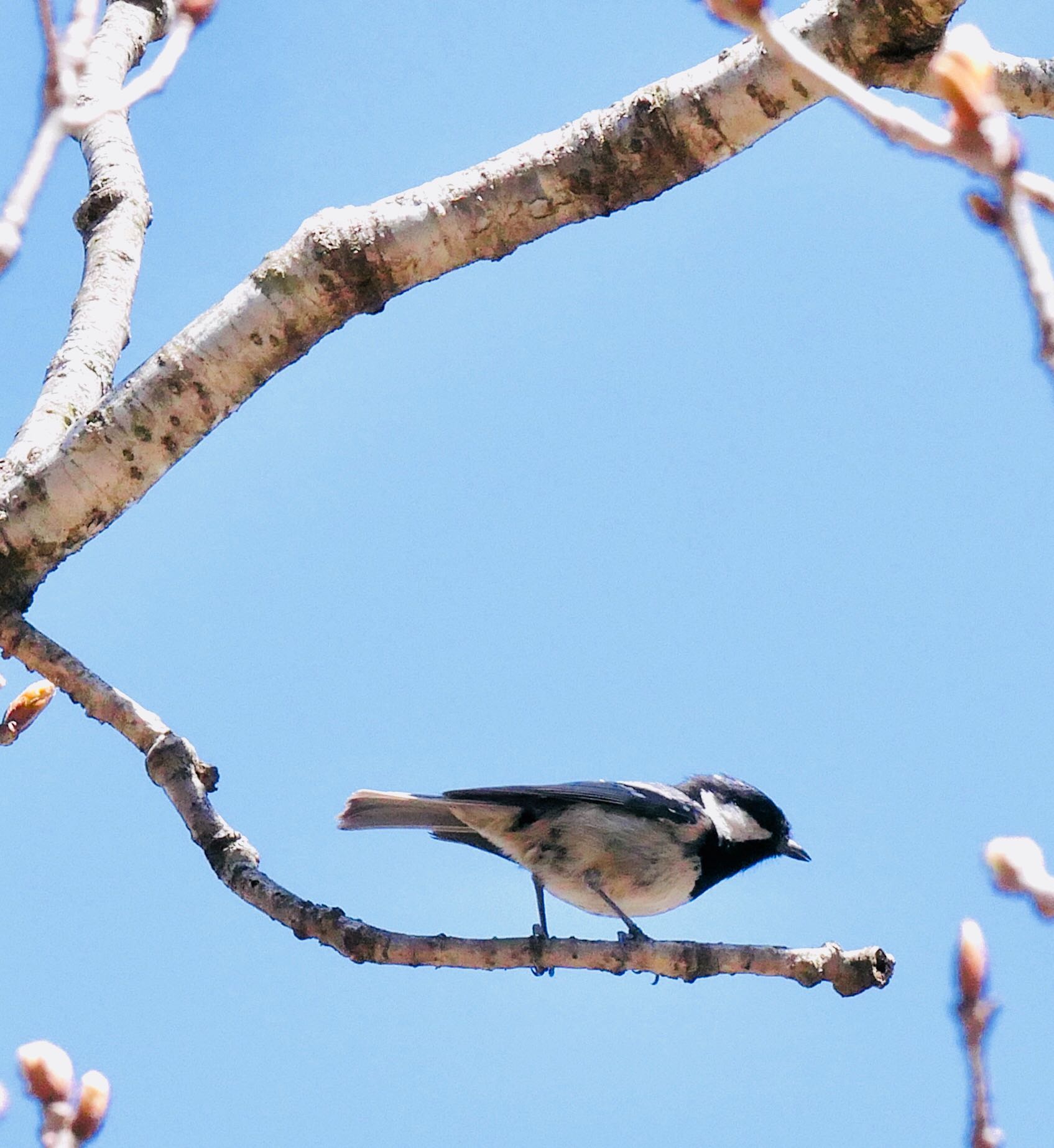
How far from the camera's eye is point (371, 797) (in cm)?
476

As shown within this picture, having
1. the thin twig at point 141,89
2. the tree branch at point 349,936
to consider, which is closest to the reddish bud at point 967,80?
the thin twig at point 141,89

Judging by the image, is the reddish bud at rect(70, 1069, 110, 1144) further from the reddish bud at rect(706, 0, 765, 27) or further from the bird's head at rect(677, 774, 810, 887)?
the bird's head at rect(677, 774, 810, 887)

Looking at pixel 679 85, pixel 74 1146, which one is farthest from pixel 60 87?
pixel 679 85

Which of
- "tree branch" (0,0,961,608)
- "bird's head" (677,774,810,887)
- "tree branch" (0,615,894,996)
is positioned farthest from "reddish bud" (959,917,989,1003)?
"bird's head" (677,774,810,887)

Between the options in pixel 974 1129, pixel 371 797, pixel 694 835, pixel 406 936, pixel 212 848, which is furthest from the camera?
pixel 694 835

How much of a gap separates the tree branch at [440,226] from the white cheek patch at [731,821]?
2926 millimetres

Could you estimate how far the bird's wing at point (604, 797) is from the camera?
490cm

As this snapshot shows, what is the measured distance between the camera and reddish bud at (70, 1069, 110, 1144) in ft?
5.09

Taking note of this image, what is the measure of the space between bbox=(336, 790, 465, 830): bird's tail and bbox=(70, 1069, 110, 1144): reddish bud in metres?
3.14

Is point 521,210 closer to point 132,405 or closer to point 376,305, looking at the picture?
point 376,305

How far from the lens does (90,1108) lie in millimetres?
1573

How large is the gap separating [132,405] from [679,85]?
1531mm

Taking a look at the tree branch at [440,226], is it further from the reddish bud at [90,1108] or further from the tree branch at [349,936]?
the reddish bud at [90,1108]

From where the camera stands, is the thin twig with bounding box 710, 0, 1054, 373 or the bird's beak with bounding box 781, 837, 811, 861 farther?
the bird's beak with bounding box 781, 837, 811, 861
